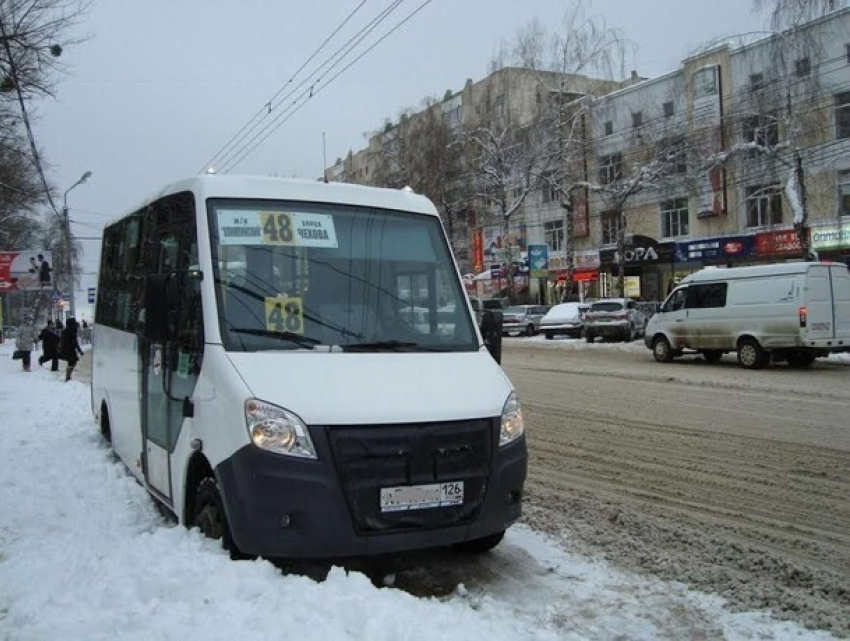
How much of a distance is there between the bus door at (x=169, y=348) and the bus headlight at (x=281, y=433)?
915mm

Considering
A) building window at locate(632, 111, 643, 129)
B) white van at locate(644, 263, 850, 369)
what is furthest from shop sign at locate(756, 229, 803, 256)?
white van at locate(644, 263, 850, 369)

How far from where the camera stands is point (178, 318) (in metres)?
5.41

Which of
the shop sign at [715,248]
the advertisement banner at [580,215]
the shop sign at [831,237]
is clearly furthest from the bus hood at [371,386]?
the advertisement banner at [580,215]

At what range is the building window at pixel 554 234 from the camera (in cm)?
5003

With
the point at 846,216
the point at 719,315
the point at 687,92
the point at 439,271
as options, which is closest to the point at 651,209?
the point at 687,92

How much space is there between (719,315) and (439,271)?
52.6 ft

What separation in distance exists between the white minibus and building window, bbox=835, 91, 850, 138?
3256 cm

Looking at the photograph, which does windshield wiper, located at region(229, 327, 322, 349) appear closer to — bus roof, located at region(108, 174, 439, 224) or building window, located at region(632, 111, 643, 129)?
bus roof, located at region(108, 174, 439, 224)

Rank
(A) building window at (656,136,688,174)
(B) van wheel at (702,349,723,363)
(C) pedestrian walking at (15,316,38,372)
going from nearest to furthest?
(B) van wheel at (702,349,723,363)
(C) pedestrian walking at (15,316,38,372)
(A) building window at (656,136,688,174)

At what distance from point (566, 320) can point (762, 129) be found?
35.6ft

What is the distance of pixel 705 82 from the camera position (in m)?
38.7

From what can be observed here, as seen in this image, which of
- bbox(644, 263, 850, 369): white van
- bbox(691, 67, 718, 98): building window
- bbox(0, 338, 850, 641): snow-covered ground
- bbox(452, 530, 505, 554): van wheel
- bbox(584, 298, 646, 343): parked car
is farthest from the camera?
bbox(691, 67, 718, 98): building window

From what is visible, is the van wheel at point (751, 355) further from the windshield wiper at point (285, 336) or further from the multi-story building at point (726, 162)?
the windshield wiper at point (285, 336)

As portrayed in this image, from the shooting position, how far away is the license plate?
4301mm
